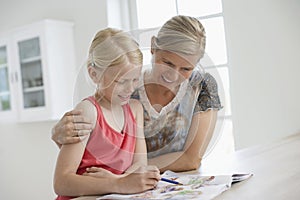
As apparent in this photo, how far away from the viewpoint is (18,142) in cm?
397

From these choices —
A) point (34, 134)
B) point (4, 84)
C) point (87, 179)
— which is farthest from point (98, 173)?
point (4, 84)

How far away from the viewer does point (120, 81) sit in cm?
86

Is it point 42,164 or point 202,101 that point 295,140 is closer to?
point 202,101

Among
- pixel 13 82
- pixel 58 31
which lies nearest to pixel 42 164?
pixel 13 82

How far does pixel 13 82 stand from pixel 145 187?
306 centimetres

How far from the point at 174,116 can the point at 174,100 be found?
0.11 feet

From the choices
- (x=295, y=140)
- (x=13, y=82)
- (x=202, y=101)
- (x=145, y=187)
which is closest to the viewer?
(x=145, y=187)

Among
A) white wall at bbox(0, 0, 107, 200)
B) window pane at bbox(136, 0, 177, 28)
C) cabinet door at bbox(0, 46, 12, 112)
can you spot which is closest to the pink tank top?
window pane at bbox(136, 0, 177, 28)

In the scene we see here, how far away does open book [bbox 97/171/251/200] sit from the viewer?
2.77 ft

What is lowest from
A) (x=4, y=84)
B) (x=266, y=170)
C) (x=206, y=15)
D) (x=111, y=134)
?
(x=266, y=170)

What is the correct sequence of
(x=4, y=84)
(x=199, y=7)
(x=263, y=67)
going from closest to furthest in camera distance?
(x=263, y=67) < (x=199, y=7) < (x=4, y=84)

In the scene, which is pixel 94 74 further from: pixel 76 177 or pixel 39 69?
pixel 39 69

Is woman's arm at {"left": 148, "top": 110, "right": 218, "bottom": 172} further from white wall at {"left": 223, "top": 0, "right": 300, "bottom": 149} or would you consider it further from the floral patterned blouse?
white wall at {"left": 223, "top": 0, "right": 300, "bottom": 149}

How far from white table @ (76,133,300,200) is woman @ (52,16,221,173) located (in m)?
0.13
